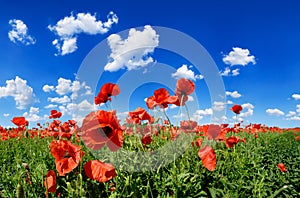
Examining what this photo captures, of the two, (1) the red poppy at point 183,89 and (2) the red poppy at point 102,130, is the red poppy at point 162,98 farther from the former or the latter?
(2) the red poppy at point 102,130

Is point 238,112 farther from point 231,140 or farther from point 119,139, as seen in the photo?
point 119,139

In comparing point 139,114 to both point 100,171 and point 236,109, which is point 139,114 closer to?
point 100,171

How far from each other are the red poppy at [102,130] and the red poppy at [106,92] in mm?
803

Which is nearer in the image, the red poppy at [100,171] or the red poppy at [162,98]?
the red poppy at [100,171]

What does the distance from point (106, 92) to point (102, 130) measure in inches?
34.8

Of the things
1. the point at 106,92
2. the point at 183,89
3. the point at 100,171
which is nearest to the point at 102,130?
the point at 100,171

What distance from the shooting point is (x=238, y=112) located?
14.3 ft

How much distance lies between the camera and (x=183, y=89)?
248 centimetres

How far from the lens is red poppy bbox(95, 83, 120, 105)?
8.21ft

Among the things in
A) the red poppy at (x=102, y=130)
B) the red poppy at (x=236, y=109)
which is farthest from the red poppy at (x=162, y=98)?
the red poppy at (x=236, y=109)

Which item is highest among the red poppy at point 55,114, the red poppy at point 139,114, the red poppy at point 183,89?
the red poppy at point 55,114

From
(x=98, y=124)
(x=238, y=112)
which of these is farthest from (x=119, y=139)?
(x=238, y=112)

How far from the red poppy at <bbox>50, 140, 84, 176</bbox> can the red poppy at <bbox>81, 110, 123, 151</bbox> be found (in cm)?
10

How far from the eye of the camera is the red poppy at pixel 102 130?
64.1 inches
